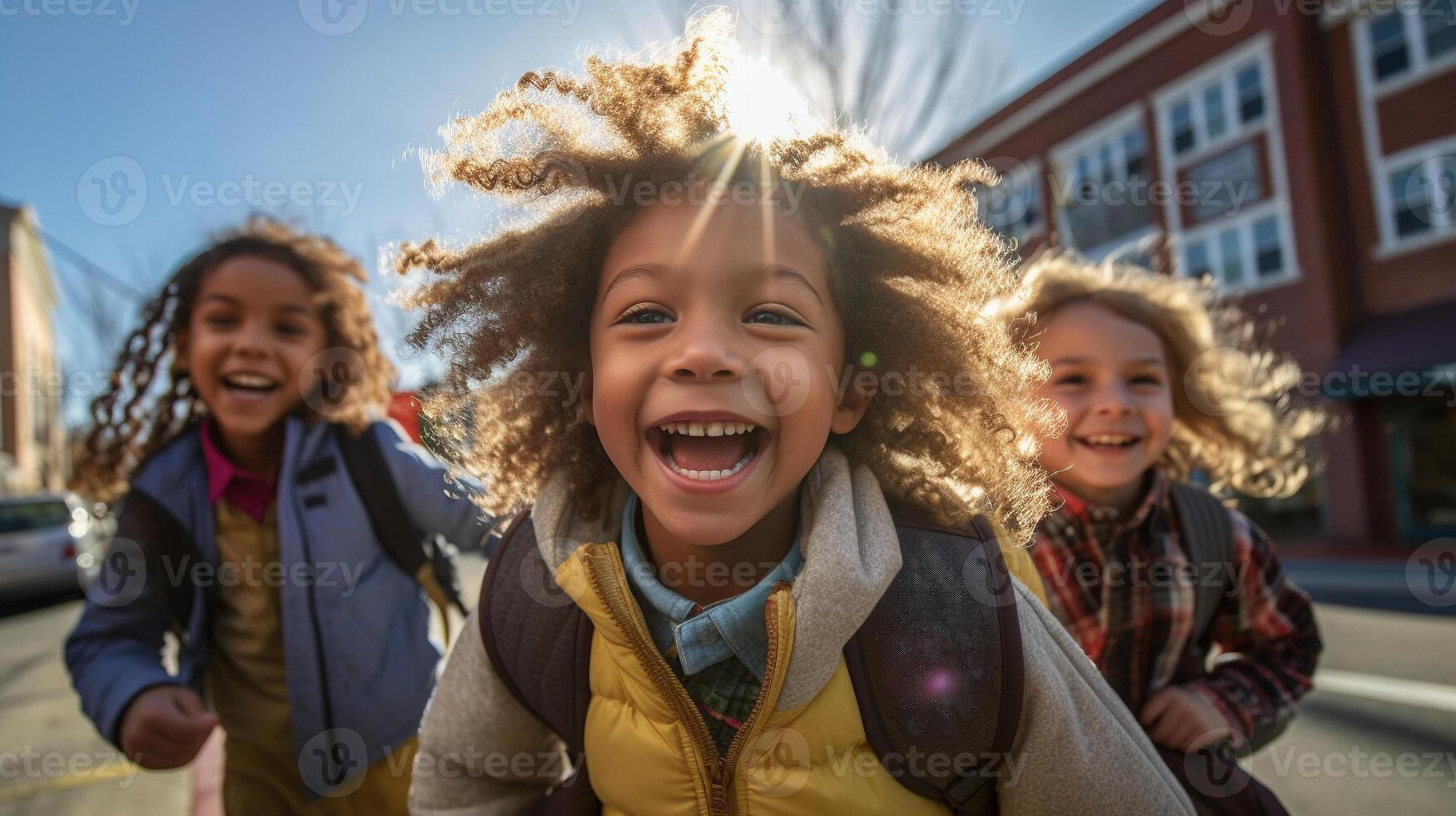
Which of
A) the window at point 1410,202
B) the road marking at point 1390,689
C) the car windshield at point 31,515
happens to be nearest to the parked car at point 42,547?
the car windshield at point 31,515

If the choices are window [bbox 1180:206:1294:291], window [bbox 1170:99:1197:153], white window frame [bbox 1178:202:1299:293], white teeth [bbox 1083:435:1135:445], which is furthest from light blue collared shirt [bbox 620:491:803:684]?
window [bbox 1170:99:1197:153]

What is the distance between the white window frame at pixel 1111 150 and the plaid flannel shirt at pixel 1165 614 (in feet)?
56.0

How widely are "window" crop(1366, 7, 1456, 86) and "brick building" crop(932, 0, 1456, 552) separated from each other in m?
0.03

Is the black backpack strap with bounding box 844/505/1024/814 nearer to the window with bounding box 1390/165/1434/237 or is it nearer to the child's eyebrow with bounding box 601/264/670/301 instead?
the child's eyebrow with bounding box 601/264/670/301

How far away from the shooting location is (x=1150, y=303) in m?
2.65

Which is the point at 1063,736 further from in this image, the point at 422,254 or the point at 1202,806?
the point at 422,254

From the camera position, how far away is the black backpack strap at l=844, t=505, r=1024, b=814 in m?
1.39

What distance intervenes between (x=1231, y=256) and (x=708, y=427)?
18711mm

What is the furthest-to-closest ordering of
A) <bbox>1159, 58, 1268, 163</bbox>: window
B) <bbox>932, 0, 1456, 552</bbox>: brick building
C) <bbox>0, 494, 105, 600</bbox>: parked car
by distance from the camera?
<bbox>1159, 58, 1268, 163</bbox>: window → <bbox>932, 0, 1456, 552</bbox>: brick building → <bbox>0, 494, 105, 600</bbox>: parked car

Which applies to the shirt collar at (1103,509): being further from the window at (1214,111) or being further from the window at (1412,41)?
the window at (1214,111)

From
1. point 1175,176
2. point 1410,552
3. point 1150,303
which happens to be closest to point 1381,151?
point 1175,176

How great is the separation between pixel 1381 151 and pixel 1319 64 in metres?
2.07

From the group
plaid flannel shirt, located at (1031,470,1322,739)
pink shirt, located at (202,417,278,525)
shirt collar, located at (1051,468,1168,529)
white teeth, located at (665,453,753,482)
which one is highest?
pink shirt, located at (202,417,278,525)

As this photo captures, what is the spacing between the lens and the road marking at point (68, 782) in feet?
14.0
